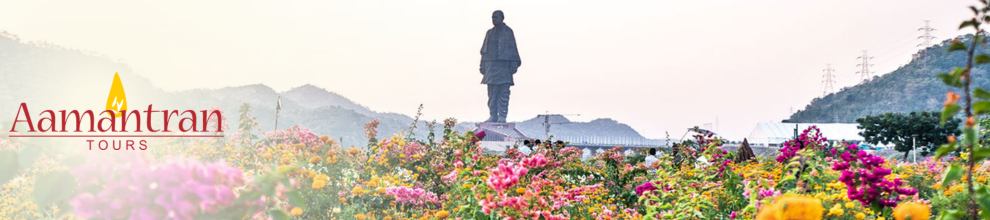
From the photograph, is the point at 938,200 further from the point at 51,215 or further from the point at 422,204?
the point at 51,215

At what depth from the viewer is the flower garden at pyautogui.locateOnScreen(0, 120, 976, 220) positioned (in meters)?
3.47

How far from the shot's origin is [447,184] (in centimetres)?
809

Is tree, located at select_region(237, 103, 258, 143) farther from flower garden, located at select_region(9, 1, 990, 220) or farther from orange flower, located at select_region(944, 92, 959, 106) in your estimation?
orange flower, located at select_region(944, 92, 959, 106)

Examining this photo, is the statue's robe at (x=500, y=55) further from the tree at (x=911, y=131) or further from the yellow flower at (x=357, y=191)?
the yellow flower at (x=357, y=191)

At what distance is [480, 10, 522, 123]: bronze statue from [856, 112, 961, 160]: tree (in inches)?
731

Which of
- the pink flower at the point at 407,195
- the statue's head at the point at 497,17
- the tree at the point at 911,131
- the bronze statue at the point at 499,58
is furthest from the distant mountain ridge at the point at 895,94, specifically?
the pink flower at the point at 407,195

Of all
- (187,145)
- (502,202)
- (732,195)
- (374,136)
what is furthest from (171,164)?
(187,145)

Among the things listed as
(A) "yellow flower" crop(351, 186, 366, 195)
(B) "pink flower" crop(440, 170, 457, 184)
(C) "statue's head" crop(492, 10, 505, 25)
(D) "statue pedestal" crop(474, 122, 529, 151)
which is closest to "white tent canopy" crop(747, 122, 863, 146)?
(D) "statue pedestal" crop(474, 122, 529, 151)

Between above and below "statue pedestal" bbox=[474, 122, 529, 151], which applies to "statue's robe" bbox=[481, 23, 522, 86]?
above

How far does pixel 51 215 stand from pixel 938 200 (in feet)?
18.8

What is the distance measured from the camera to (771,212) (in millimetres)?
2100

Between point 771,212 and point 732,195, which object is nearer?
point 771,212

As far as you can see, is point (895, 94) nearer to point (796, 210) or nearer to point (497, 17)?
point (497, 17)

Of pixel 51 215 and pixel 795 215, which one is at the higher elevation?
pixel 795 215
